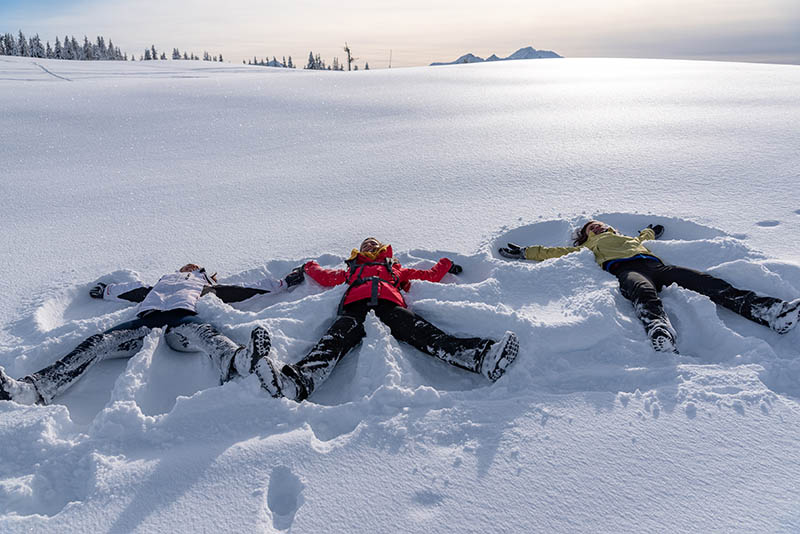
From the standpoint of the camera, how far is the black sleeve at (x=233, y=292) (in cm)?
375

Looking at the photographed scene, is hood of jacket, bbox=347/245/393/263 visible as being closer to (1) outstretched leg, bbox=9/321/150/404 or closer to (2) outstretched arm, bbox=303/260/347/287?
(2) outstretched arm, bbox=303/260/347/287

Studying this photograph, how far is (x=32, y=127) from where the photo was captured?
7883 millimetres

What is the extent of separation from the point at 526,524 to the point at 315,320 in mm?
2048

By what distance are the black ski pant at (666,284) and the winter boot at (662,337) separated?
4.7 inches

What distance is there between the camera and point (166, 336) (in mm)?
3260

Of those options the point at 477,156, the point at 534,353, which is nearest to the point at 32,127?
the point at 477,156

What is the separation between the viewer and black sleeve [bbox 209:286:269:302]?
3.75m

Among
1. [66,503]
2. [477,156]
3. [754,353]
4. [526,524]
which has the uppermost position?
[477,156]

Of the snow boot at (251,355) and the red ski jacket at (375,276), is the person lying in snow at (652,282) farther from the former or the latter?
the snow boot at (251,355)

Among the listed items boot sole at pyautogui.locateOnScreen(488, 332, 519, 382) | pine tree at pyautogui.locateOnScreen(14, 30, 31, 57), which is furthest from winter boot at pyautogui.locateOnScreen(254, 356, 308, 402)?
pine tree at pyautogui.locateOnScreen(14, 30, 31, 57)

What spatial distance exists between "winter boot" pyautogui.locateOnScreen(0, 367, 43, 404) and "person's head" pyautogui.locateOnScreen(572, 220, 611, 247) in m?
4.13

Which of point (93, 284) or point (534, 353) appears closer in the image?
point (534, 353)

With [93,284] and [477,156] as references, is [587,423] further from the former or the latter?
[477,156]

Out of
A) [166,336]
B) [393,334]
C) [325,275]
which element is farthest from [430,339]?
[166,336]
